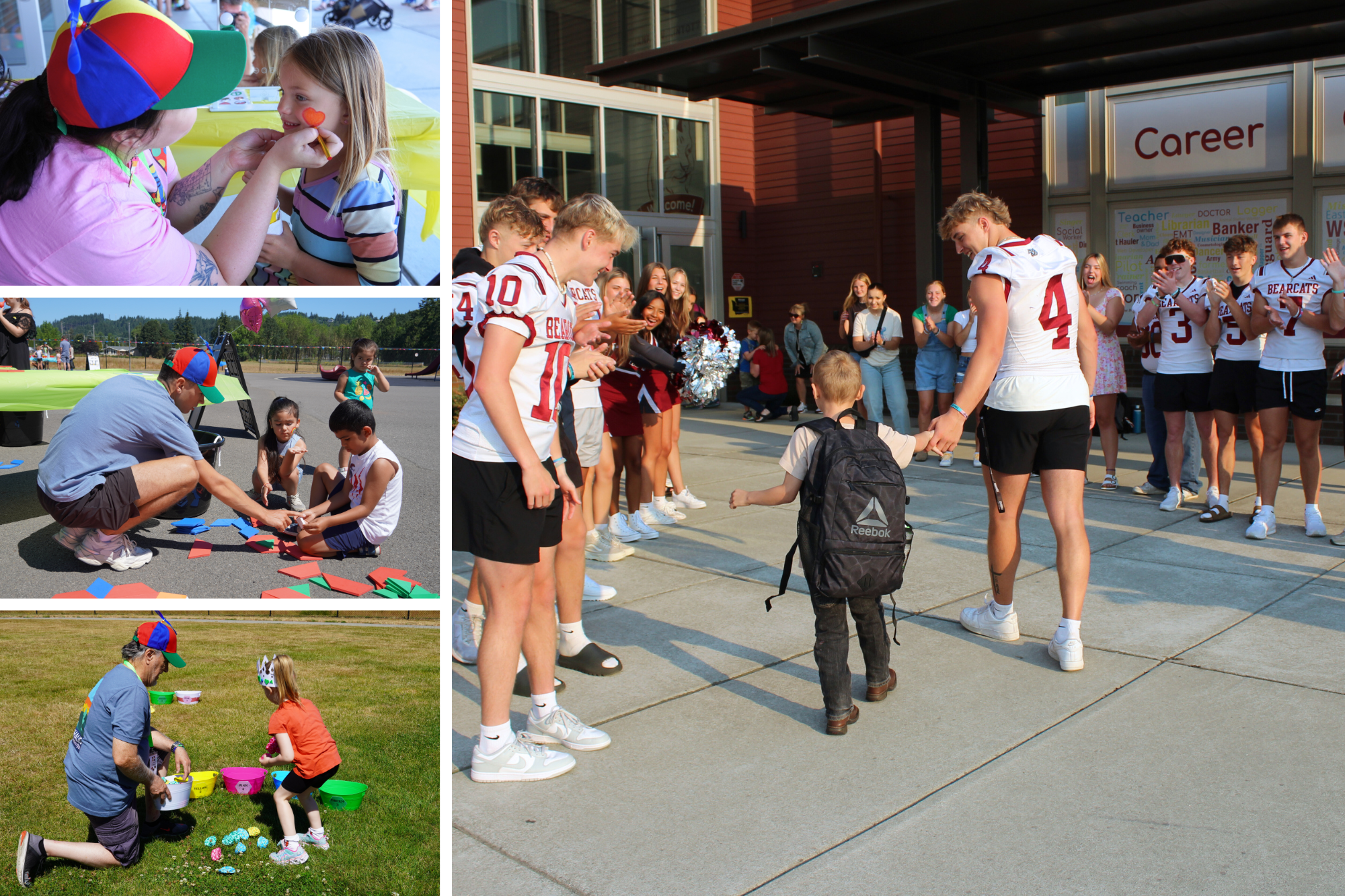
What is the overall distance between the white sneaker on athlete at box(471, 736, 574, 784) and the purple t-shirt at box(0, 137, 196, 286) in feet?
6.92

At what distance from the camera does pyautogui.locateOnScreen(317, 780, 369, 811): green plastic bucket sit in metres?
3.07

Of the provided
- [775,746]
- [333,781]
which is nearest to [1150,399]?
[775,746]

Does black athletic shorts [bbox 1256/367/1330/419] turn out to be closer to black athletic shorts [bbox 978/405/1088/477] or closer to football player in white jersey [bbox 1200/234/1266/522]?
football player in white jersey [bbox 1200/234/1266/522]

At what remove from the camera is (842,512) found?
3592 millimetres

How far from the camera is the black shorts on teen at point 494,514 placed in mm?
3199

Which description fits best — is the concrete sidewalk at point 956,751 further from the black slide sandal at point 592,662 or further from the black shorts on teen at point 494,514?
the black shorts on teen at point 494,514

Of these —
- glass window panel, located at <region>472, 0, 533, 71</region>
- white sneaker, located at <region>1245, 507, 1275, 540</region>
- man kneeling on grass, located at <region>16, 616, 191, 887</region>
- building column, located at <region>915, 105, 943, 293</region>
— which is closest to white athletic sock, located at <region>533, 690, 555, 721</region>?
man kneeling on grass, located at <region>16, 616, 191, 887</region>

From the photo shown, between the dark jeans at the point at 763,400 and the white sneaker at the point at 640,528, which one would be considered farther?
the dark jeans at the point at 763,400

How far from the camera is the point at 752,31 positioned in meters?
11.1

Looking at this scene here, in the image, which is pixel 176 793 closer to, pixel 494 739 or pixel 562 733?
pixel 494 739

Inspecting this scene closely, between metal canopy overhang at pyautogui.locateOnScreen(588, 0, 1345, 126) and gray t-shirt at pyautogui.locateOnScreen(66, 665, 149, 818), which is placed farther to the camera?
metal canopy overhang at pyautogui.locateOnScreen(588, 0, 1345, 126)

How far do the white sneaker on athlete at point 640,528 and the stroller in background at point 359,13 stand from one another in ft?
17.7

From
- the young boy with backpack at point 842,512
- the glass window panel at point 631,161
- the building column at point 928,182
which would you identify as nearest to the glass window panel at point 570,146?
the glass window panel at point 631,161

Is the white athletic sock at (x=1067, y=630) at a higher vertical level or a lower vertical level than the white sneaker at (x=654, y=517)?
lower
